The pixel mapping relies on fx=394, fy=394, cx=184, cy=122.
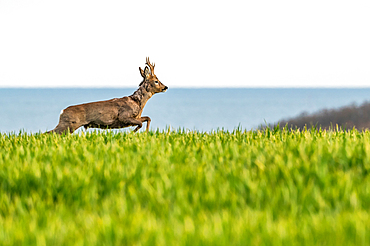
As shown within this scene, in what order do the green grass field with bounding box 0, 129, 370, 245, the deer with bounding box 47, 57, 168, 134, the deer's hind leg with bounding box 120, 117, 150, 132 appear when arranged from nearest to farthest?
the green grass field with bounding box 0, 129, 370, 245, the deer with bounding box 47, 57, 168, 134, the deer's hind leg with bounding box 120, 117, 150, 132

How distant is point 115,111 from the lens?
9203 millimetres

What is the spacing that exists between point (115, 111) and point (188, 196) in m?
5.61

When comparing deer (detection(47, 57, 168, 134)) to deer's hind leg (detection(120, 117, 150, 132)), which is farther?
deer's hind leg (detection(120, 117, 150, 132))

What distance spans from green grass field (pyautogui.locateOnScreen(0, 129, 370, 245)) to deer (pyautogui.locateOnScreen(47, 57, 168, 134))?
9.87ft

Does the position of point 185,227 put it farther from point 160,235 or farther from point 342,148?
point 342,148

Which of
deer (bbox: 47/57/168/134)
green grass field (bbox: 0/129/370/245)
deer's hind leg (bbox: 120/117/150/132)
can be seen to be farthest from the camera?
deer's hind leg (bbox: 120/117/150/132)

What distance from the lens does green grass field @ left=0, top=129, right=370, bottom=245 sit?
3074 mm

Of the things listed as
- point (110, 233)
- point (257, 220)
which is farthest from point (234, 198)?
point (110, 233)
